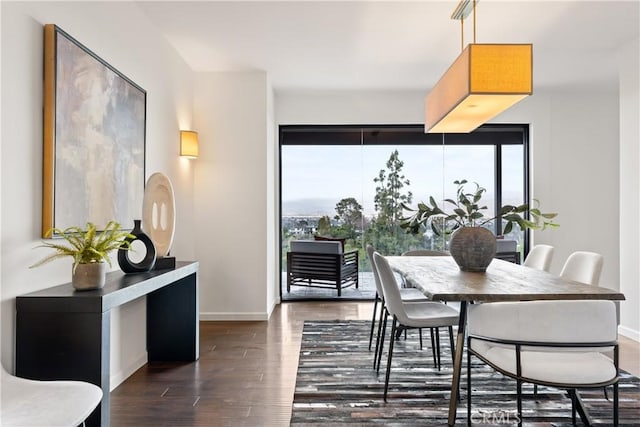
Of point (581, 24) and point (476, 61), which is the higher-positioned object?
point (581, 24)

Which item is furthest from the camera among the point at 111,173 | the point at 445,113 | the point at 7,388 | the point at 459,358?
Result: the point at 445,113

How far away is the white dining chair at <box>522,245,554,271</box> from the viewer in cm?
324

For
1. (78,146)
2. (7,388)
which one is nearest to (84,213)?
(78,146)

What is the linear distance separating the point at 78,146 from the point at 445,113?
2319mm

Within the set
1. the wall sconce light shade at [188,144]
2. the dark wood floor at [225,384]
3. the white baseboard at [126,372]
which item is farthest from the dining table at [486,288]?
the wall sconce light shade at [188,144]

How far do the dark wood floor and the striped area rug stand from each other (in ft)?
0.52

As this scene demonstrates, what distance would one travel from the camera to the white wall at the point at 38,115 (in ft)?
6.13

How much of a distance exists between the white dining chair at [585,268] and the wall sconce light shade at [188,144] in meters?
3.37

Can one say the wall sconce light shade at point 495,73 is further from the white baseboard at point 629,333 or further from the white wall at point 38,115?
the white baseboard at point 629,333

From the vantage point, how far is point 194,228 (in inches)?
182

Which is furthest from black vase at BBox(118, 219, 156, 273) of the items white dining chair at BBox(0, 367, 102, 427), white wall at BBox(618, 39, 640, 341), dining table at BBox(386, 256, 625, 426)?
white wall at BBox(618, 39, 640, 341)

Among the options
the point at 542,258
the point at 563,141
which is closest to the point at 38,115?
the point at 542,258

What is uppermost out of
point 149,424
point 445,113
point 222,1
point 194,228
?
point 222,1

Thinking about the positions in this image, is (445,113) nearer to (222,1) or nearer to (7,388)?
(222,1)
